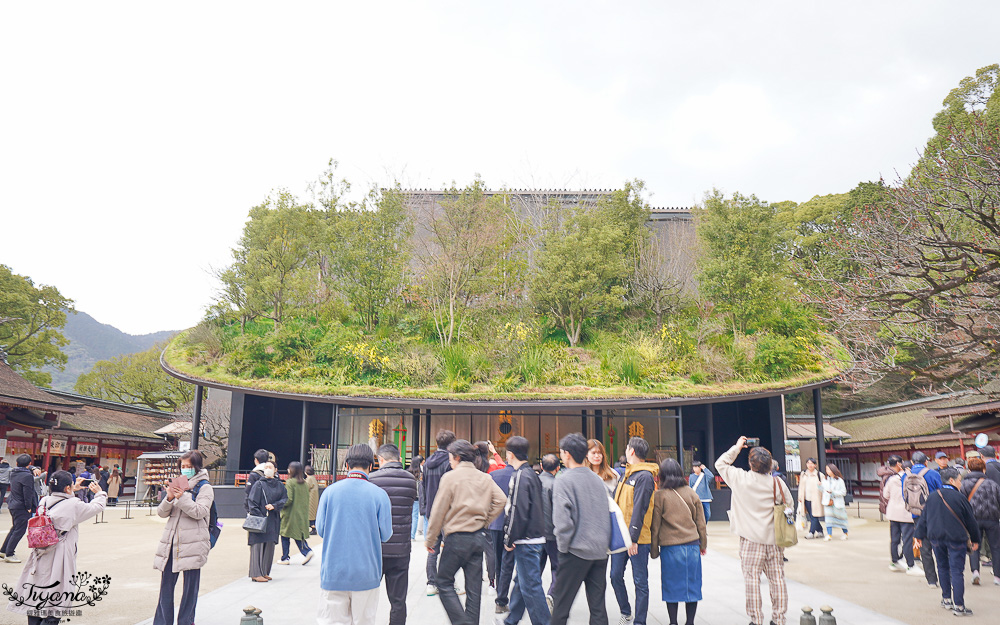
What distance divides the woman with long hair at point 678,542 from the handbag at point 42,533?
4.98 meters

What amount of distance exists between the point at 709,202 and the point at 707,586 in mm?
15595

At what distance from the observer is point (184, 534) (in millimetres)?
5387

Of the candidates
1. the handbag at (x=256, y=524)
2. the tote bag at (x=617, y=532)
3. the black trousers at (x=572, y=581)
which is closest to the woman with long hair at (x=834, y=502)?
the tote bag at (x=617, y=532)

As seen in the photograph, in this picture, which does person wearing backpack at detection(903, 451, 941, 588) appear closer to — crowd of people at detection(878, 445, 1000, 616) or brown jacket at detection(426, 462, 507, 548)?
crowd of people at detection(878, 445, 1000, 616)

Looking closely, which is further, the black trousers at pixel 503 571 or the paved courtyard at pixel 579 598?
the paved courtyard at pixel 579 598

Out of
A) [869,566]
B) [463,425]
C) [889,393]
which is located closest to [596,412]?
[463,425]

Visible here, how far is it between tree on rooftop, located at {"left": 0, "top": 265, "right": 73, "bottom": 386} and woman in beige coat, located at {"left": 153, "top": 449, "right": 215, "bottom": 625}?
3019 centimetres

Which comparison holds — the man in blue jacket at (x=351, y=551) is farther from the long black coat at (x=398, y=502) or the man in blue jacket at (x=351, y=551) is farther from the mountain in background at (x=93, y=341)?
the mountain in background at (x=93, y=341)

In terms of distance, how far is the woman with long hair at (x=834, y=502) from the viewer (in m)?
12.4

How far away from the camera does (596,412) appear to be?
18500mm

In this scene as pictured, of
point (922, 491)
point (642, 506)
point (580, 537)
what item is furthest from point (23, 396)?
point (922, 491)

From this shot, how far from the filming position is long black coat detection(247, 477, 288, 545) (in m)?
7.80

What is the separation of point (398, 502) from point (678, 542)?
2.50 meters

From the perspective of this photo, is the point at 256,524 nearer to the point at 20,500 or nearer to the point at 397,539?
the point at 397,539
